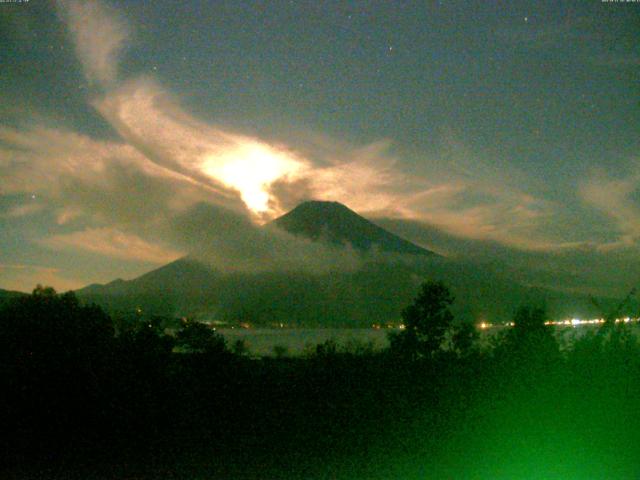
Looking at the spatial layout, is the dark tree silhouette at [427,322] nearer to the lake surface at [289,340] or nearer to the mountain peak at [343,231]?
the lake surface at [289,340]

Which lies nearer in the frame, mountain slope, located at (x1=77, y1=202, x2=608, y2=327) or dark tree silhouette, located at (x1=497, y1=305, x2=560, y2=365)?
dark tree silhouette, located at (x1=497, y1=305, x2=560, y2=365)

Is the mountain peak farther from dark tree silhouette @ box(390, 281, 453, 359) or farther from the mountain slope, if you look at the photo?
dark tree silhouette @ box(390, 281, 453, 359)

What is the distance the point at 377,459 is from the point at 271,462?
4.58 feet

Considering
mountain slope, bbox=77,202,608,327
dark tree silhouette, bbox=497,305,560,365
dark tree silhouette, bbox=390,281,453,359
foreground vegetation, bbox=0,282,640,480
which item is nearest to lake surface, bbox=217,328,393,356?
dark tree silhouette, bbox=390,281,453,359

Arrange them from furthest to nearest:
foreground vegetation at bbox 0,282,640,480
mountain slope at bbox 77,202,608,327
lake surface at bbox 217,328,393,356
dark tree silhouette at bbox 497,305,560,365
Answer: mountain slope at bbox 77,202,608,327, lake surface at bbox 217,328,393,356, dark tree silhouette at bbox 497,305,560,365, foreground vegetation at bbox 0,282,640,480

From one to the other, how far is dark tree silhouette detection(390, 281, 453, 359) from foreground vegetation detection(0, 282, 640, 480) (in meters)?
7.86

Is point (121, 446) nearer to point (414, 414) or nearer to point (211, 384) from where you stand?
point (211, 384)

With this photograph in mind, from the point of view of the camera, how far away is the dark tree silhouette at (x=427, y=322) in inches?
709

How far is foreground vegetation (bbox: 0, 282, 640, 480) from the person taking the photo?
7883mm

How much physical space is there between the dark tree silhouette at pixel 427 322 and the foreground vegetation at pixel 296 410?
25.8 ft

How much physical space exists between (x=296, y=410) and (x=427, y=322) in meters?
9.74

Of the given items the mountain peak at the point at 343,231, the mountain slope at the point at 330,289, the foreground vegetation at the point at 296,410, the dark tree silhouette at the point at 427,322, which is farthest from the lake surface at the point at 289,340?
the mountain peak at the point at 343,231

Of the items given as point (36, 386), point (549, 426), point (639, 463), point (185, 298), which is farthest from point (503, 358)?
point (185, 298)

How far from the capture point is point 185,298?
180 ft
